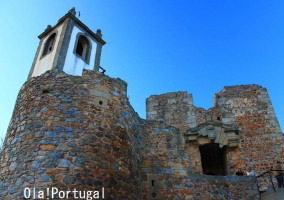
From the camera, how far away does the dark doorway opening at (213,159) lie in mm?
10344

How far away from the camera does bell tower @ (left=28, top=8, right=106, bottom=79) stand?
10828 mm

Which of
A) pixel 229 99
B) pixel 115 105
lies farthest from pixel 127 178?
pixel 229 99

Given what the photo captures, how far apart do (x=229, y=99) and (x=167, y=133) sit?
5.02 metres

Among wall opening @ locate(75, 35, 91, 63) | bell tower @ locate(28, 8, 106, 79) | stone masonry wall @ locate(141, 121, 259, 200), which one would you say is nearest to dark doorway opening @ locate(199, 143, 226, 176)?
stone masonry wall @ locate(141, 121, 259, 200)

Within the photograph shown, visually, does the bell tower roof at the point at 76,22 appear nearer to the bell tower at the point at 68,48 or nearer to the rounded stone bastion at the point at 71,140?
the bell tower at the point at 68,48

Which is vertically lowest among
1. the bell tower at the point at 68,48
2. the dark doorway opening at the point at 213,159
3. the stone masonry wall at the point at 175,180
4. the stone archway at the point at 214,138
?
the stone masonry wall at the point at 175,180

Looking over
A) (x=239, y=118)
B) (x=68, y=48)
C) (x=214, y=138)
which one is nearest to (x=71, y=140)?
(x=214, y=138)

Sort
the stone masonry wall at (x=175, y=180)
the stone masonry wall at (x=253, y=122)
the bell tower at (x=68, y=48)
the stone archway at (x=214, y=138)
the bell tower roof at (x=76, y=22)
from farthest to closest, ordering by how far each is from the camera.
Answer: the bell tower roof at (x=76, y=22)
the bell tower at (x=68, y=48)
the stone archway at (x=214, y=138)
the stone masonry wall at (x=253, y=122)
the stone masonry wall at (x=175, y=180)

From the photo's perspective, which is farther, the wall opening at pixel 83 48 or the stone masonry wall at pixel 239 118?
the wall opening at pixel 83 48

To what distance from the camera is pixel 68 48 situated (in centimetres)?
1126

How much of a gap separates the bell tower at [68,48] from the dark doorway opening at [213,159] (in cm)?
650

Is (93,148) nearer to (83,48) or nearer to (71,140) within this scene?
(71,140)

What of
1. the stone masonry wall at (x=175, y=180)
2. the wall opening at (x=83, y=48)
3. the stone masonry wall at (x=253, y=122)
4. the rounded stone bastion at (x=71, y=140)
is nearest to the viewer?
the rounded stone bastion at (x=71, y=140)

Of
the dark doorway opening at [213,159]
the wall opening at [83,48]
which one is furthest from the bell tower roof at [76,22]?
the dark doorway opening at [213,159]
